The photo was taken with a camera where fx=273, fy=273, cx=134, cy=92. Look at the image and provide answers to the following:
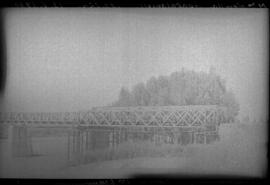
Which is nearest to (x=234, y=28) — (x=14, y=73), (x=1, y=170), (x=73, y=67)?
(x=73, y=67)

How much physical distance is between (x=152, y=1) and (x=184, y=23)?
0.97 feet

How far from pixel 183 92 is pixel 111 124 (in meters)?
0.59

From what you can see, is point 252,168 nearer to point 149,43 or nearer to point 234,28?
point 234,28

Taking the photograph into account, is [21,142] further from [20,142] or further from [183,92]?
[183,92]

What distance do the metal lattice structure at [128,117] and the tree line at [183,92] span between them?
0.15 ft

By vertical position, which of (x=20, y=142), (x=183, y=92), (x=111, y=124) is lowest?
(x=20, y=142)

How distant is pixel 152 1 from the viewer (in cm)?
207

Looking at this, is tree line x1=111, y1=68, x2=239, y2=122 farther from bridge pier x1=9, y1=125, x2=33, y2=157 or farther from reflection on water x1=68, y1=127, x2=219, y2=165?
A: bridge pier x1=9, y1=125, x2=33, y2=157

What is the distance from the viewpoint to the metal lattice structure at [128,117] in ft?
6.66

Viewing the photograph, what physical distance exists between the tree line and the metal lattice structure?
0.15ft

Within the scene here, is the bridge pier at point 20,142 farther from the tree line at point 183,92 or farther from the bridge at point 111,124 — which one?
the tree line at point 183,92

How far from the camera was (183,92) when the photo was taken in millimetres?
2039

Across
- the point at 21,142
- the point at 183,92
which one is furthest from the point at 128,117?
the point at 21,142

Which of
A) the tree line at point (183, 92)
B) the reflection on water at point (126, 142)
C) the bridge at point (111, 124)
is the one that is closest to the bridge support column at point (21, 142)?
the bridge at point (111, 124)
